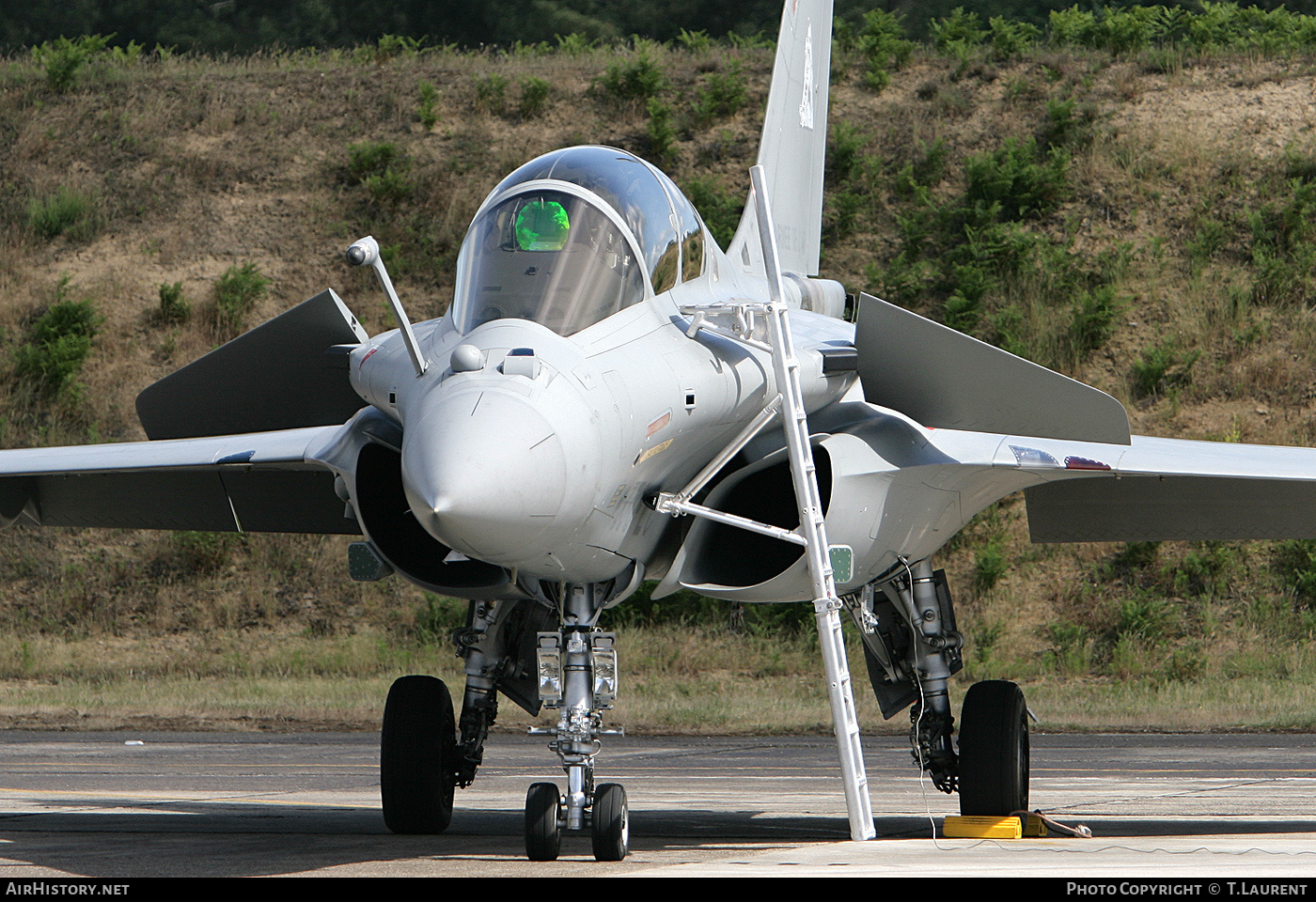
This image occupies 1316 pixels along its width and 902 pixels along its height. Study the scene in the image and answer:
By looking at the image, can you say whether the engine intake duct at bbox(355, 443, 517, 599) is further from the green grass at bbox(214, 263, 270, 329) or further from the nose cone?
the green grass at bbox(214, 263, 270, 329)

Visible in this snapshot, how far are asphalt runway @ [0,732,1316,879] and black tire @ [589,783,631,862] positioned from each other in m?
0.14

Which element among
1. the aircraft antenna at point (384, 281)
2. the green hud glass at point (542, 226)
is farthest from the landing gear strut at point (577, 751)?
the green hud glass at point (542, 226)

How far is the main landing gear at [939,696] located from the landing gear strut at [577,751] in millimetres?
2182

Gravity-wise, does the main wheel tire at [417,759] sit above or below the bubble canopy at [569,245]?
below

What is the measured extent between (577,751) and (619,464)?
1.16 m

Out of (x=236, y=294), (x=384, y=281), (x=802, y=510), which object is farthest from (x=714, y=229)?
(x=384, y=281)

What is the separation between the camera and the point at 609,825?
5.92m

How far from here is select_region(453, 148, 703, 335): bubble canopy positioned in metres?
5.85

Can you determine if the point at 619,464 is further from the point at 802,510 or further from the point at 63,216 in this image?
the point at 63,216

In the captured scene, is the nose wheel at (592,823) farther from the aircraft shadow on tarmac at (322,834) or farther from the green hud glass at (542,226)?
the green hud glass at (542,226)

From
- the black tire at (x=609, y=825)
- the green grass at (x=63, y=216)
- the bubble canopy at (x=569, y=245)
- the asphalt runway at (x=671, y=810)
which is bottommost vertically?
the asphalt runway at (x=671, y=810)

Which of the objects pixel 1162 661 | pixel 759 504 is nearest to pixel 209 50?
pixel 1162 661

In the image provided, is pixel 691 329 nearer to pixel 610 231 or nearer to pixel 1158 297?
pixel 610 231

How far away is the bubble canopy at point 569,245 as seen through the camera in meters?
5.85
